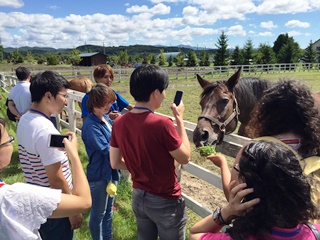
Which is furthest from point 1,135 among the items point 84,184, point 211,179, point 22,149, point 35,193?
point 211,179

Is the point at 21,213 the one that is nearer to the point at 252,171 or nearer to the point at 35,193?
the point at 35,193

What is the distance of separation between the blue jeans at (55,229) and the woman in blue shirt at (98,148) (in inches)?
25.6

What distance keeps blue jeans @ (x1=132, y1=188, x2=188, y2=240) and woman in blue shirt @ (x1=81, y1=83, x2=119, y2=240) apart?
2.74 feet

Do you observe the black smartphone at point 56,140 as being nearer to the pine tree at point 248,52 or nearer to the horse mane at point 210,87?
the horse mane at point 210,87

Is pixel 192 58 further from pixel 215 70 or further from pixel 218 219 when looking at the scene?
pixel 218 219

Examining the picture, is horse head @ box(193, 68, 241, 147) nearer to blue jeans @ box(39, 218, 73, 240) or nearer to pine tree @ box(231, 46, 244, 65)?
blue jeans @ box(39, 218, 73, 240)

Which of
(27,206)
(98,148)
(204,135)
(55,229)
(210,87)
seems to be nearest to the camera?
(27,206)

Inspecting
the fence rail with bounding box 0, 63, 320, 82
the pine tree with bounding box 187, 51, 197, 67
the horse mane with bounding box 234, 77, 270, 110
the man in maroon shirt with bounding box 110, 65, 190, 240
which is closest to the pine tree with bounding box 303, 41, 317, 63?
the fence rail with bounding box 0, 63, 320, 82

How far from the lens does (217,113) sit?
3.50 metres

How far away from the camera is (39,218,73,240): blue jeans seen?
2160 mm

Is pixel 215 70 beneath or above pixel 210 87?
above

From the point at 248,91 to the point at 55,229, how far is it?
3040 mm

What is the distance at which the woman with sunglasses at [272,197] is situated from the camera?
3.53ft

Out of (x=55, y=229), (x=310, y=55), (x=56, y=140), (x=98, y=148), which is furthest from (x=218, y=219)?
(x=310, y=55)
